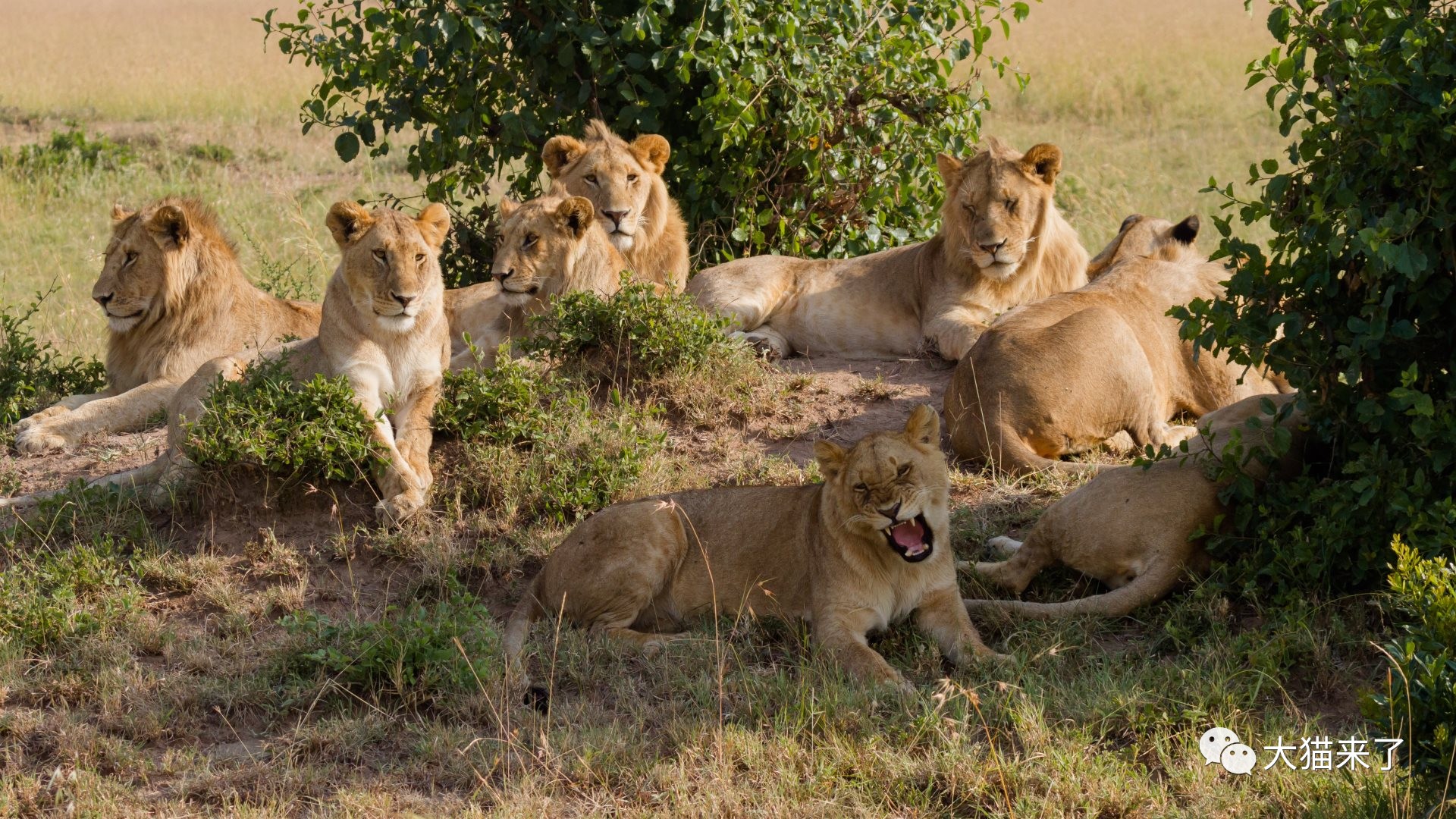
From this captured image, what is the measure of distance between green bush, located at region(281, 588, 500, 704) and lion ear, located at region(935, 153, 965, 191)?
3946 millimetres

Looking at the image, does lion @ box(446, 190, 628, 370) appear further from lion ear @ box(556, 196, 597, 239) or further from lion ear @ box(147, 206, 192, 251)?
lion ear @ box(147, 206, 192, 251)

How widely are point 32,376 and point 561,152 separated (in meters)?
3.03

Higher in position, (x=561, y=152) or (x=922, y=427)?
(x=561, y=152)

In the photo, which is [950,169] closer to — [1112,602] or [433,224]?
[433,224]

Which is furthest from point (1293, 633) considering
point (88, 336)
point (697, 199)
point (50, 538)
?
point (88, 336)

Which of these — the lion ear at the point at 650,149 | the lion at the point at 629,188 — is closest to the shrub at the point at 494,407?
the lion at the point at 629,188

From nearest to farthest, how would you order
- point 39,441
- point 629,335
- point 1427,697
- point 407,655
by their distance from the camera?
point 1427,697
point 407,655
point 629,335
point 39,441

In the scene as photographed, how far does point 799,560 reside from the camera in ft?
16.5

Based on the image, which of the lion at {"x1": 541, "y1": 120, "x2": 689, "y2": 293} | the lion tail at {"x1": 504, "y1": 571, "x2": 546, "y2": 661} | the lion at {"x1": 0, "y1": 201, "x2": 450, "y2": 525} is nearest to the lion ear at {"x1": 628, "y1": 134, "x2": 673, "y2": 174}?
the lion at {"x1": 541, "y1": 120, "x2": 689, "y2": 293}

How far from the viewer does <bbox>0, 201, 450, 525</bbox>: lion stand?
6.09 m

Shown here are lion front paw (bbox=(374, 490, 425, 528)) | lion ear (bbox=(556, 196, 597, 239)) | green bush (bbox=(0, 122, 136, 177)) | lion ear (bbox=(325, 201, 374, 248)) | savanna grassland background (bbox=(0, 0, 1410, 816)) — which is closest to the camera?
savanna grassland background (bbox=(0, 0, 1410, 816))

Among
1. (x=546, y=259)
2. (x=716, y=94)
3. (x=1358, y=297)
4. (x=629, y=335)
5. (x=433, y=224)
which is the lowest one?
(x=629, y=335)

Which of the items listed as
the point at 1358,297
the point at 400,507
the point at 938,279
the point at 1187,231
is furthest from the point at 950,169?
the point at 400,507

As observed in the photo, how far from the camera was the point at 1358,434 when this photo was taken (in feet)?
16.4
